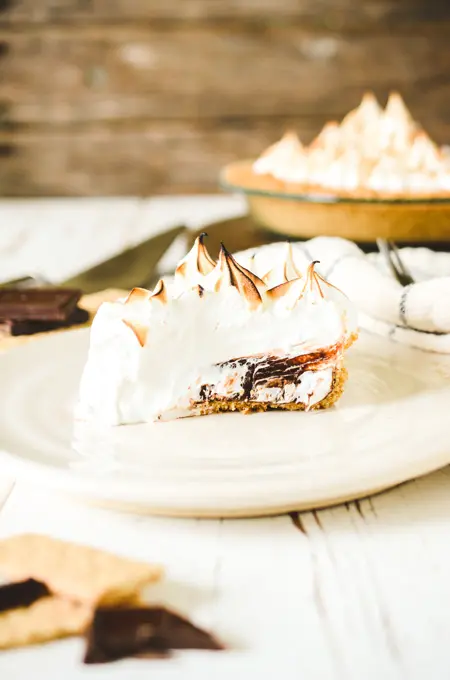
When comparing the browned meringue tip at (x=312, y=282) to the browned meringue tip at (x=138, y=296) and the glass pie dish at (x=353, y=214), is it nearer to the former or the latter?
the browned meringue tip at (x=138, y=296)

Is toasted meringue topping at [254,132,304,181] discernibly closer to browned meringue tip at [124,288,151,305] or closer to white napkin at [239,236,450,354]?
white napkin at [239,236,450,354]

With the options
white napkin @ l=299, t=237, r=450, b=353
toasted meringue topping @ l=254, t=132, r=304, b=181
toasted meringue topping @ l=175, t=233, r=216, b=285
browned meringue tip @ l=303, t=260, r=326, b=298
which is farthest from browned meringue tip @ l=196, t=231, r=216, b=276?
toasted meringue topping @ l=254, t=132, r=304, b=181

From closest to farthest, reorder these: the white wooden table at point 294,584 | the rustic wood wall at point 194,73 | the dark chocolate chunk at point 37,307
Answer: the white wooden table at point 294,584 → the dark chocolate chunk at point 37,307 → the rustic wood wall at point 194,73

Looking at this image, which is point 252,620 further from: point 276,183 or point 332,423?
point 276,183

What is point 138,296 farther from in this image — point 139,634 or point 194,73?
point 194,73

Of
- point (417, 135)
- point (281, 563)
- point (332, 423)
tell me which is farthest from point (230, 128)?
point (281, 563)

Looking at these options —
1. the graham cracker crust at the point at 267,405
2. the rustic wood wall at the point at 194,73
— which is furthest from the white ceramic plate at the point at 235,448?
the rustic wood wall at the point at 194,73

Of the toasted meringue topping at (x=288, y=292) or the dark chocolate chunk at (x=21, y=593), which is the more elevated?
the toasted meringue topping at (x=288, y=292)
